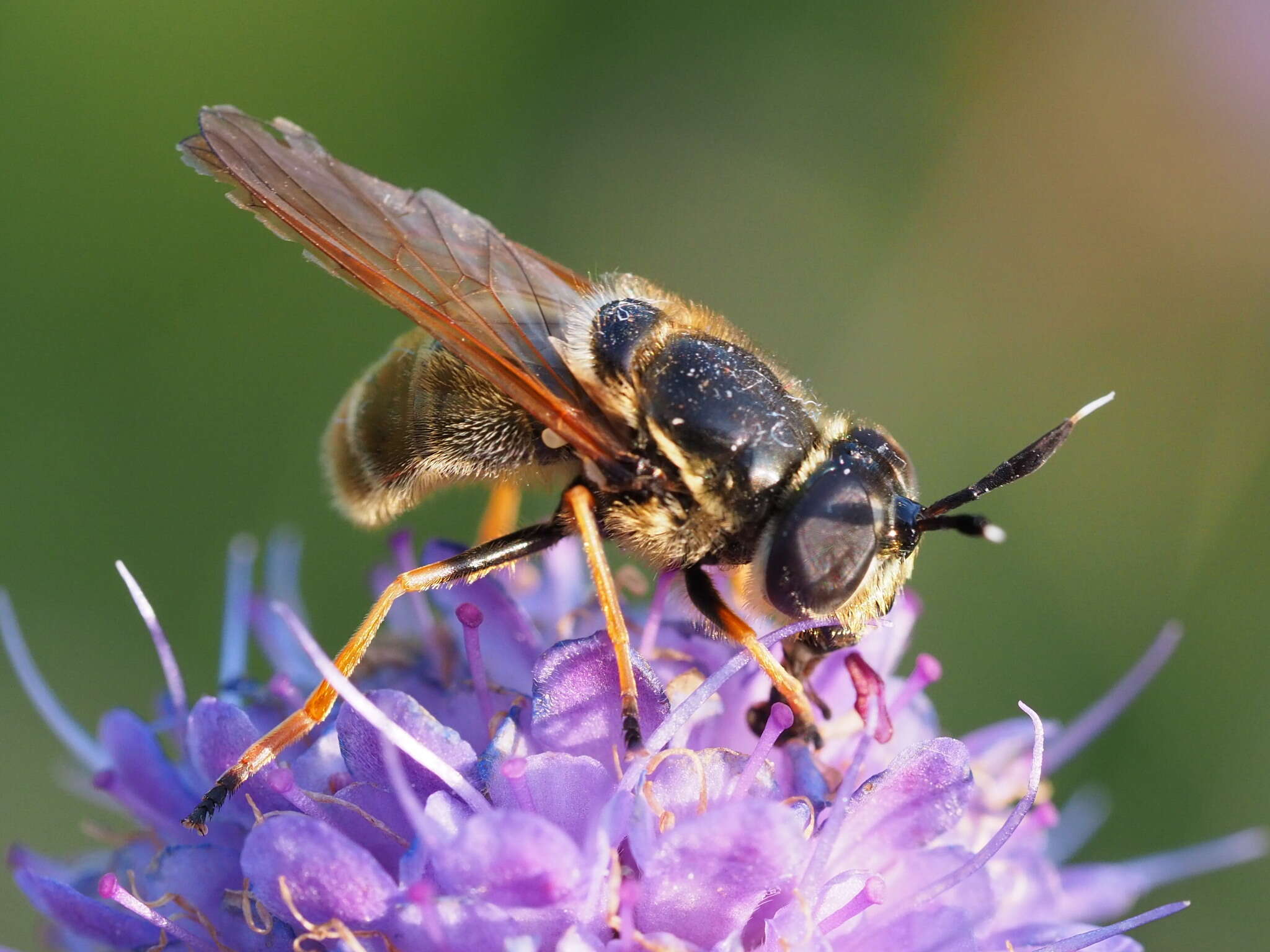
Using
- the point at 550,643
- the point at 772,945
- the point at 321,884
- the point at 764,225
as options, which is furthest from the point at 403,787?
the point at 764,225

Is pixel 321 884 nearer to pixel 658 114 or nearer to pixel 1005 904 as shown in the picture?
pixel 1005 904

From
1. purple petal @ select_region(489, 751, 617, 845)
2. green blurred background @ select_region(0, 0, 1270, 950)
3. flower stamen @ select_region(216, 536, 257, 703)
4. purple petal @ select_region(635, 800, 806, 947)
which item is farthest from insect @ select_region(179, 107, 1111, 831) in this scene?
green blurred background @ select_region(0, 0, 1270, 950)

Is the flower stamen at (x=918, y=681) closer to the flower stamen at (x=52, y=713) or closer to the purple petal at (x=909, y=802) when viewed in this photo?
the purple petal at (x=909, y=802)

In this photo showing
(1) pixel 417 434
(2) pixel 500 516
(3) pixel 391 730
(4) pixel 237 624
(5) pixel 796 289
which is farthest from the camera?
(5) pixel 796 289

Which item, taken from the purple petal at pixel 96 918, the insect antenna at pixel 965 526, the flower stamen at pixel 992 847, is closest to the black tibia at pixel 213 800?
the purple petal at pixel 96 918

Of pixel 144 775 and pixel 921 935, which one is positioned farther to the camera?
pixel 144 775

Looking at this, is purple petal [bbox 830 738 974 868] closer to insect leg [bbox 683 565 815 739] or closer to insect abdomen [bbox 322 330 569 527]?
insect leg [bbox 683 565 815 739]

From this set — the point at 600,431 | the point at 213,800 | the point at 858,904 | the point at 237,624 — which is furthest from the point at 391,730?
the point at 237,624

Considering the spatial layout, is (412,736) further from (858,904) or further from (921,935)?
(921,935)

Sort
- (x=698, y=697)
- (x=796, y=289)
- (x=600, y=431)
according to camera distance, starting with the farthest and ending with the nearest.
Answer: (x=796, y=289) < (x=600, y=431) < (x=698, y=697)
